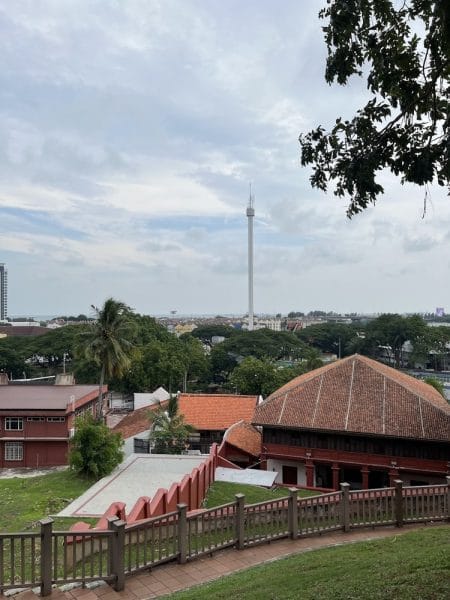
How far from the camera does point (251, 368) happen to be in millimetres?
42281

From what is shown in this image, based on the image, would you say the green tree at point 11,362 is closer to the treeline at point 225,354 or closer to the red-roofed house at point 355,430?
the treeline at point 225,354

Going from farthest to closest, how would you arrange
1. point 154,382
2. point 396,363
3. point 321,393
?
point 396,363 < point 154,382 < point 321,393

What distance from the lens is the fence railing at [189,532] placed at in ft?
23.1

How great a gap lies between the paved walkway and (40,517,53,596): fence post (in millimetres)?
166

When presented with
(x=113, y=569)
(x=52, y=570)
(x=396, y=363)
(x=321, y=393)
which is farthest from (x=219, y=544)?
(x=396, y=363)

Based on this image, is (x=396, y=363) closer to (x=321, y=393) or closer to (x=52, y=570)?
(x=321, y=393)

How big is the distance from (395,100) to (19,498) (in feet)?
60.1

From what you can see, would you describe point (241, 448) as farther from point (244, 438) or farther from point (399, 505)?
point (399, 505)

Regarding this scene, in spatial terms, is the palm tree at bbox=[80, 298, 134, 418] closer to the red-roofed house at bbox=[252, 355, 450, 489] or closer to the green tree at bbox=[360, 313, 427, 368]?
the red-roofed house at bbox=[252, 355, 450, 489]

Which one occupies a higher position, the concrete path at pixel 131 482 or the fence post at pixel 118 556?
the fence post at pixel 118 556

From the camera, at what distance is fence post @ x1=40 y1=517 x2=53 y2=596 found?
6879 mm

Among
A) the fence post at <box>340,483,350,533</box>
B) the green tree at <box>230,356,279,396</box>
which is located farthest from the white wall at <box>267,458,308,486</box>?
the green tree at <box>230,356,279,396</box>

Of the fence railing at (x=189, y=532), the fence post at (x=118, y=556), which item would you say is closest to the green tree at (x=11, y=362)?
the fence railing at (x=189, y=532)

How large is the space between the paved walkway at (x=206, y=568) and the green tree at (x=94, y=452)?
12.9 meters
